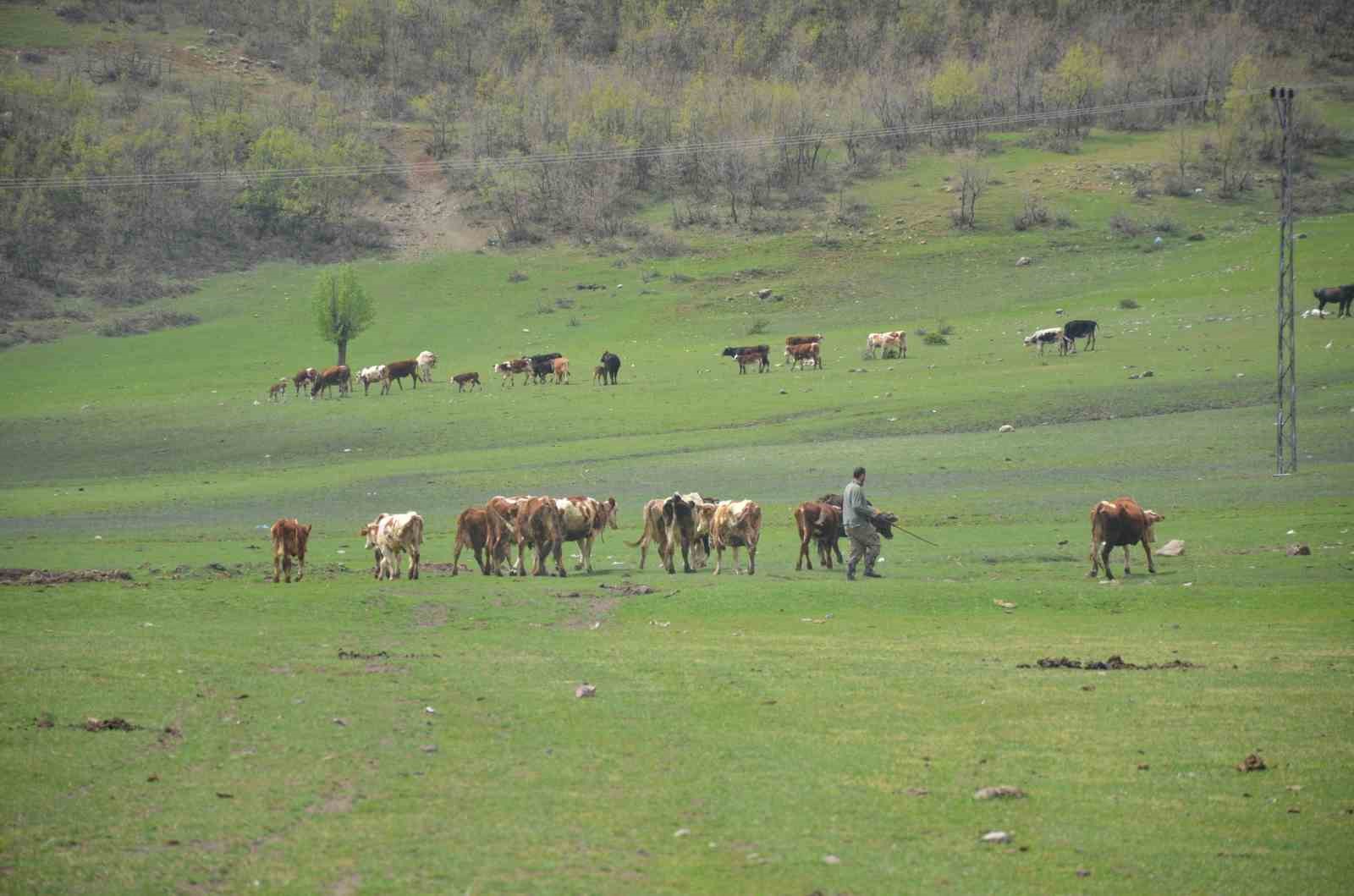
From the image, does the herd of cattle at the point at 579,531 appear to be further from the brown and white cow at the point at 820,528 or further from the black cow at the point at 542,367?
the black cow at the point at 542,367

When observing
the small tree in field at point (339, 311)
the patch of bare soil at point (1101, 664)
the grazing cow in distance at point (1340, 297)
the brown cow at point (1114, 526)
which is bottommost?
the patch of bare soil at point (1101, 664)

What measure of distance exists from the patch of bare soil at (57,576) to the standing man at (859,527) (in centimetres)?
1209

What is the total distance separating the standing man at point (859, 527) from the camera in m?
23.6

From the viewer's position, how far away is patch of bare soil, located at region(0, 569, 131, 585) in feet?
78.0

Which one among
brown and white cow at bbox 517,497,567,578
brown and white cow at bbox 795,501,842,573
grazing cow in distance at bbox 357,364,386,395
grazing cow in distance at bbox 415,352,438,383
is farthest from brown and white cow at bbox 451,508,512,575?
grazing cow in distance at bbox 415,352,438,383

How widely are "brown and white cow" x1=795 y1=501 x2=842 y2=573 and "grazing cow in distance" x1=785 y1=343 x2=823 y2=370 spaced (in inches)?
1245

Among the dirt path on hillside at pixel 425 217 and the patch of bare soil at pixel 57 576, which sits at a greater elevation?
the dirt path on hillside at pixel 425 217

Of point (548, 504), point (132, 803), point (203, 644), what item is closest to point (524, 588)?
point (548, 504)

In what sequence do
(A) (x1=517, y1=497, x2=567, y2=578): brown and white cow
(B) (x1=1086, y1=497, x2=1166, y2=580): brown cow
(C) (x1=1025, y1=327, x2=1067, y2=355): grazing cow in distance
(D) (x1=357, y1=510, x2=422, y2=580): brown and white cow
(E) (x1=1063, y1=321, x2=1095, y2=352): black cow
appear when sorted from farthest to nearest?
(E) (x1=1063, y1=321, x2=1095, y2=352): black cow → (C) (x1=1025, y1=327, x2=1067, y2=355): grazing cow in distance → (A) (x1=517, y1=497, x2=567, y2=578): brown and white cow → (D) (x1=357, y1=510, x2=422, y2=580): brown and white cow → (B) (x1=1086, y1=497, x2=1166, y2=580): brown cow

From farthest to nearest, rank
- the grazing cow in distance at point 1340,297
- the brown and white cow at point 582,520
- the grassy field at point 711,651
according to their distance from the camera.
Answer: the grazing cow in distance at point 1340,297
the brown and white cow at point 582,520
the grassy field at point 711,651

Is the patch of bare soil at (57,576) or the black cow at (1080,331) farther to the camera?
the black cow at (1080,331)

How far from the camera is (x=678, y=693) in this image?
14844 millimetres

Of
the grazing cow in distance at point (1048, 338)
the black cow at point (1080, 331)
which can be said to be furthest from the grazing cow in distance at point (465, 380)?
the black cow at point (1080, 331)

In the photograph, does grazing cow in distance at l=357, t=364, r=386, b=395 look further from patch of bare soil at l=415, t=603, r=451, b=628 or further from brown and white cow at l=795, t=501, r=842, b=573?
patch of bare soil at l=415, t=603, r=451, b=628
